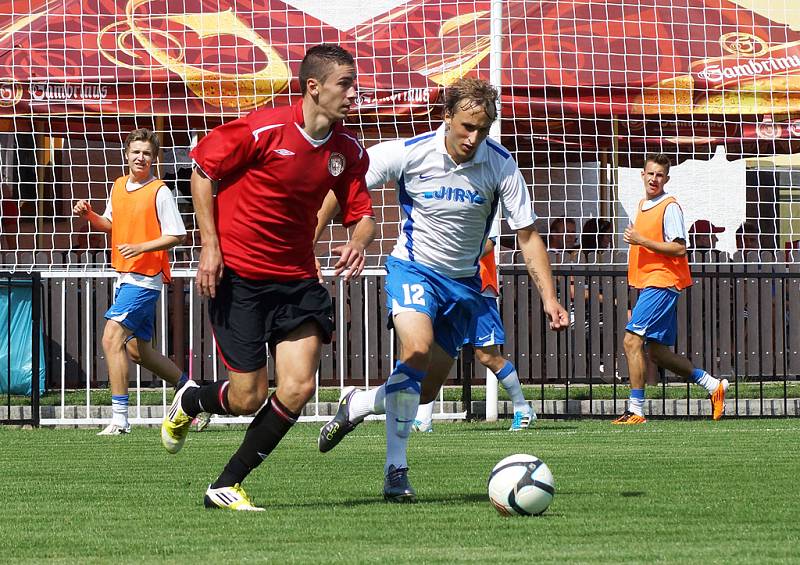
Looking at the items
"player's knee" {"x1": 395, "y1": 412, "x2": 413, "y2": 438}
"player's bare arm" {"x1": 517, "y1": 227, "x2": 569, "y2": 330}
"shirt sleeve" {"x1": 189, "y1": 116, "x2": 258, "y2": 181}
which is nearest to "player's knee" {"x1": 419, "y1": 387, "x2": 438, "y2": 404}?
"player's knee" {"x1": 395, "y1": 412, "x2": 413, "y2": 438}

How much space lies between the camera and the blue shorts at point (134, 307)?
41.3ft

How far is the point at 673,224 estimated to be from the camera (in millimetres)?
14062

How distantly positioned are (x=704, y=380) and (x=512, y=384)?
7.14 feet

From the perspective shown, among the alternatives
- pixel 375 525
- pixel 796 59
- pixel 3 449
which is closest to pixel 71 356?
pixel 3 449

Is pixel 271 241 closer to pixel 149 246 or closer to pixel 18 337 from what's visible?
pixel 149 246

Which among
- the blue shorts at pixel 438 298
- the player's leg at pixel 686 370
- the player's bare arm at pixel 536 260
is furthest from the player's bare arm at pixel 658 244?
the player's bare arm at pixel 536 260

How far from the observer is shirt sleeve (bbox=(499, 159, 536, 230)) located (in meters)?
8.12

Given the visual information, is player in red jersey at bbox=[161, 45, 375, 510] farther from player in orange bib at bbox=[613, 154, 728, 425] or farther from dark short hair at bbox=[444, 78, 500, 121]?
player in orange bib at bbox=[613, 154, 728, 425]

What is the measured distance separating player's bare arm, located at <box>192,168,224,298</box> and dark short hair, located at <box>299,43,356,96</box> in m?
0.65

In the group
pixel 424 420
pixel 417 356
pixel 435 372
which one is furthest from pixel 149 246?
pixel 417 356

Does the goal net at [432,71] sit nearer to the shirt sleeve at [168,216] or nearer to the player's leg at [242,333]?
the shirt sleeve at [168,216]

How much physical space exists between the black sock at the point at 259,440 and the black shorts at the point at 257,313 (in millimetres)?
245

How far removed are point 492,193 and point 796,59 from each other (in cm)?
963

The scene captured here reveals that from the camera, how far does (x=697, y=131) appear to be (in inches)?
648
